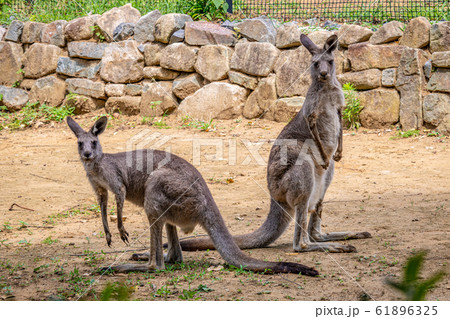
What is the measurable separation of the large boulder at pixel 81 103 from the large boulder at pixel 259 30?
130 inches

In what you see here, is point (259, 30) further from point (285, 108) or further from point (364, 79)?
point (364, 79)

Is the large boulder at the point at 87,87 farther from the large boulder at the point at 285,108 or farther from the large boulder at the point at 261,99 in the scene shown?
the large boulder at the point at 285,108

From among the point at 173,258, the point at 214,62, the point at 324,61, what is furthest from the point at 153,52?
the point at 173,258

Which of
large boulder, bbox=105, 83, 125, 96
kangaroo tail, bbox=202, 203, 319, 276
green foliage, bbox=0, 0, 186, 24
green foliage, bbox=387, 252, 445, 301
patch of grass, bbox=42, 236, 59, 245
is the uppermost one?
green foliage, bbox=0, 0, 186, 24

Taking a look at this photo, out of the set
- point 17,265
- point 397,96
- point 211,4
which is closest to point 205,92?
point 211,4

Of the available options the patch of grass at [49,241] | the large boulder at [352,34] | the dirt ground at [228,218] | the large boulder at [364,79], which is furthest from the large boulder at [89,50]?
the patch of grass at [49,241]

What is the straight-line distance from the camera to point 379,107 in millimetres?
7785

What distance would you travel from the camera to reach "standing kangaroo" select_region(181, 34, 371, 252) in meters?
3.94

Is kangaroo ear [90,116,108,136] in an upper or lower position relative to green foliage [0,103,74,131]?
upper

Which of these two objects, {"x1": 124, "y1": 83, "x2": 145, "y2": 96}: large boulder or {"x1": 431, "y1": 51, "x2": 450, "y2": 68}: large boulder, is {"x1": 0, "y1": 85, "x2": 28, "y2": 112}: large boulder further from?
{"x1": 431, "y1": 51, "x2": 450, "y2": 68}: large boulder

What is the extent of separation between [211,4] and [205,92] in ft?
6.66

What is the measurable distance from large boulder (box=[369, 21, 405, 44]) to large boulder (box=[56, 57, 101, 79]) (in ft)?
17.8

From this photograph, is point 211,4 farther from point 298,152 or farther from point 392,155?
point 298,152

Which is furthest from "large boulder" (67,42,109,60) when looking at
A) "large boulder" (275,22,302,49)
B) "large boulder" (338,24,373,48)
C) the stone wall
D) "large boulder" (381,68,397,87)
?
"large boulder" (381,68,397,87)
